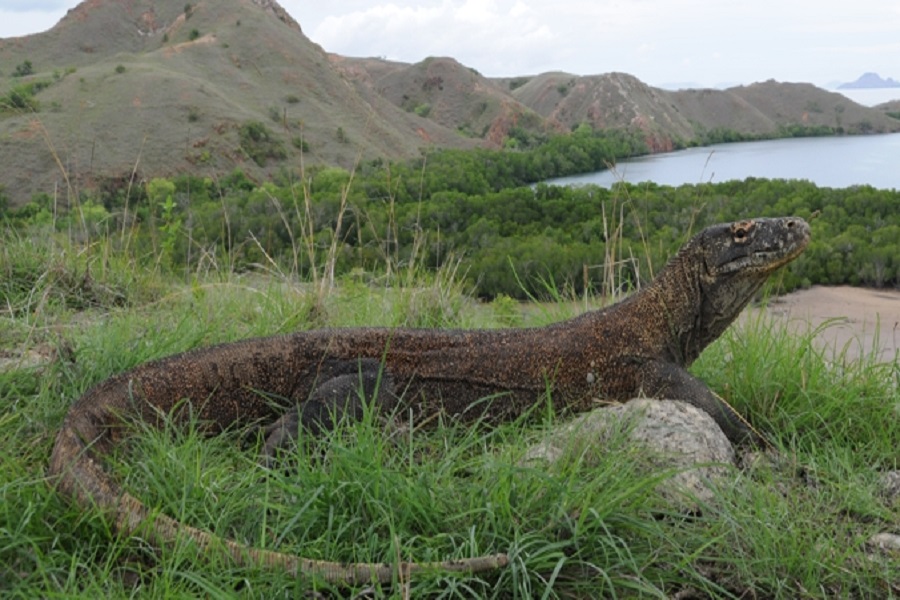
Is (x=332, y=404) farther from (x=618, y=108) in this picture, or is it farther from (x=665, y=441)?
(x=618, y=108)

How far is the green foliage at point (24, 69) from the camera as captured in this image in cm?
3062

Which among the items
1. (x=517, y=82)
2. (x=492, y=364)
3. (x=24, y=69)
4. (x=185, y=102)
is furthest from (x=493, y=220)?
(x=517, y=82)

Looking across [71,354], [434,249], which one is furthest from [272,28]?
[71,354]

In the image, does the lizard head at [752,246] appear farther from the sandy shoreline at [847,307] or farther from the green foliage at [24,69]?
the green foliage at [24,69]

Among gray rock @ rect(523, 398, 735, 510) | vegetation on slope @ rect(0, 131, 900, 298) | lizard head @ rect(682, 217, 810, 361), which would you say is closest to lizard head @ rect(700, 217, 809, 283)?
lizard head @ rect(682, 217, 810, 361)

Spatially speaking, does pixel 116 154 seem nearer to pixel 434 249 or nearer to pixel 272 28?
pixel 434 249

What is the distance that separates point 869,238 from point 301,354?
32.8ft

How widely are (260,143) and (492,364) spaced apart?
18.9 meters

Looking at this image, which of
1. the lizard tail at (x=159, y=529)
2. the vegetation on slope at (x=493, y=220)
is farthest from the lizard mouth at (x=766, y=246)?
the vegetation on slope at (x=493, y=220)

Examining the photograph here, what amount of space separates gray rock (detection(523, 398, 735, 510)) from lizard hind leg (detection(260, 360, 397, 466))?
2.44ft

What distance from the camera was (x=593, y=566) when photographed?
6.79ft

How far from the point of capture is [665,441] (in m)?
2.86

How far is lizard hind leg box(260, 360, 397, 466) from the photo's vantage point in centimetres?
306

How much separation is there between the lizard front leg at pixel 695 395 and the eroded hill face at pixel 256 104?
30.3 feet
